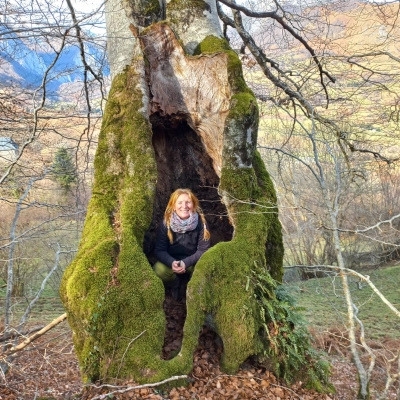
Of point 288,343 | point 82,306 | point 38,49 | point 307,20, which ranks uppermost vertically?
point 307,20

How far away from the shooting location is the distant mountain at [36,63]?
5004 millimetres

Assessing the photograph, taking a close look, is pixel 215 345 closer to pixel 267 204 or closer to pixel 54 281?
pixel 267 204

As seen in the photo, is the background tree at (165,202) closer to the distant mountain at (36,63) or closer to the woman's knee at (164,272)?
the woman's knee at (164,272)

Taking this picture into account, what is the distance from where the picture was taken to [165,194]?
15.9ft

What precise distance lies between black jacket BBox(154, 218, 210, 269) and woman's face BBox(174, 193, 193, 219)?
26 centimetres

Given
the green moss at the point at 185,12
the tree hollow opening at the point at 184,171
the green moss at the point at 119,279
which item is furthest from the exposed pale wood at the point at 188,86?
the green moss at the point at 119,279

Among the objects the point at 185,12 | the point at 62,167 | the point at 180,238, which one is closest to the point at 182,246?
the point at 180,238

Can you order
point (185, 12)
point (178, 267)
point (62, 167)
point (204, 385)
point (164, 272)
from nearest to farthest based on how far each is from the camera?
point (204, 385) < point (178, 267) < point (164, 272) < point (185, 12) < point (62, 167)

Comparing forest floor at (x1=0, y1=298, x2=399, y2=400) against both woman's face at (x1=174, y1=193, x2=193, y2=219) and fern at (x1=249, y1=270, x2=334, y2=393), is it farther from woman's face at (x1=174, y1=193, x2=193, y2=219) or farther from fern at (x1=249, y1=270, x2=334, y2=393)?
woman's face at (x1=174, y1=193, x2=193, y2=219)

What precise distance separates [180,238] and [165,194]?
2.90 ft

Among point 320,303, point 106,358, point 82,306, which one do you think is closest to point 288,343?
point 106,358

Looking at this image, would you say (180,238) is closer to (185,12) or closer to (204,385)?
(204,385)

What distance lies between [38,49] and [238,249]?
4.61 m

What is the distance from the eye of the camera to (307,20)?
7.55 m
